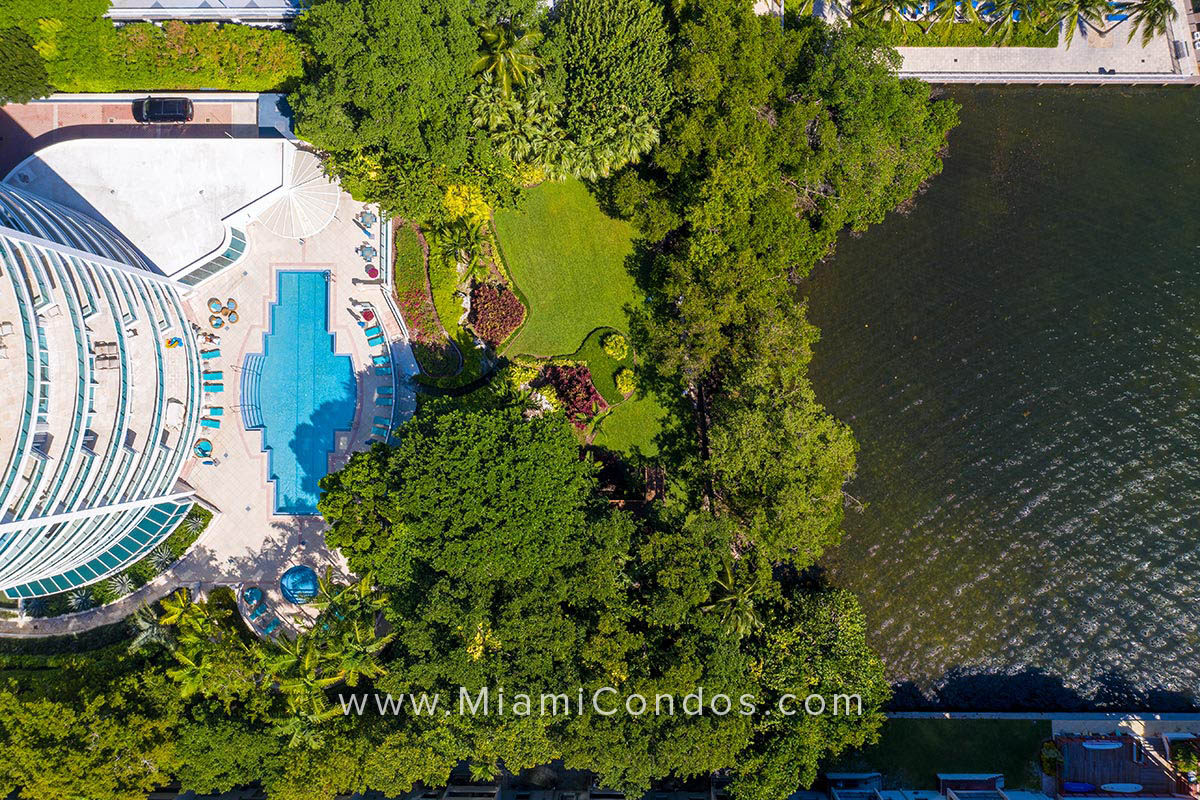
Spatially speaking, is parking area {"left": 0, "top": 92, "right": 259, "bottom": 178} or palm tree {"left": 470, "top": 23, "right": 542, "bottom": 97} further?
parking area {"left": 0, "top": 92, "right": 259, "bottom": 178}

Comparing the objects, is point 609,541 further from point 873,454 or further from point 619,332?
point 873,454

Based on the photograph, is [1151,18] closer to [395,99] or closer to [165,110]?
[395,99]

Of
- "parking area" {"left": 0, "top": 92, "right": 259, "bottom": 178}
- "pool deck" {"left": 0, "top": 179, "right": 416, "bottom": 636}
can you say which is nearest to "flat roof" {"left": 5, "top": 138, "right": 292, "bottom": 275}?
"parking area" {"left": 0, "top": 92, "right": 259, "bottom": 178}

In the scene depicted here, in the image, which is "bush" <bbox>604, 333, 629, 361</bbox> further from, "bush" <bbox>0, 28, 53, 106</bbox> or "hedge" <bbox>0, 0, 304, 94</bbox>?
"bush" <bbox>0, 28, 53, 106</bbox>

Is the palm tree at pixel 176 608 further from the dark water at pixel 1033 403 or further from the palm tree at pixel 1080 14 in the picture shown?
the palm tree at pixel 1080 14

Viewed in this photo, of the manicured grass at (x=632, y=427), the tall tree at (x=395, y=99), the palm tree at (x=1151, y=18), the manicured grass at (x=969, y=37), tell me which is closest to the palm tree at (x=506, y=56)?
the tall tree at (x=395, y=99)
